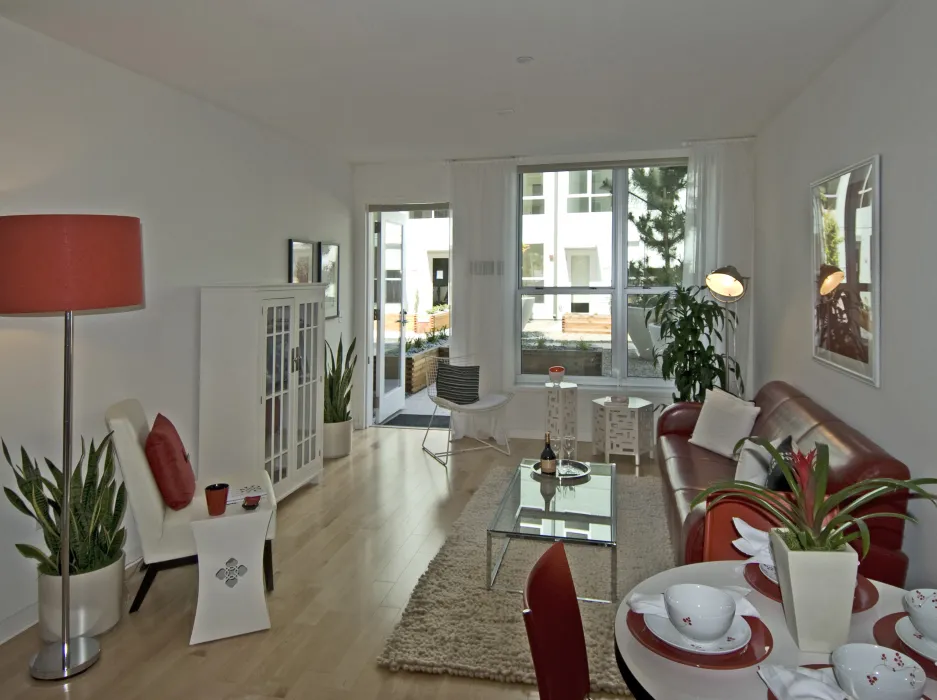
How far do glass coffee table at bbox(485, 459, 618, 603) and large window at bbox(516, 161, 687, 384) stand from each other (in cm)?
241

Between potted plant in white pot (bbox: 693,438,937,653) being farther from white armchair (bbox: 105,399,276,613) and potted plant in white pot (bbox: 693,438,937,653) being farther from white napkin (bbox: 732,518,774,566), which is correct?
white armchair (bbox: 105,399,276,613)

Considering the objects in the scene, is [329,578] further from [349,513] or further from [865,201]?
[865,201]

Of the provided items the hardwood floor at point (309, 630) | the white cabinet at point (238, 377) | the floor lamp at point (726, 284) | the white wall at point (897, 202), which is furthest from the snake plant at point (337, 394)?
the white wall at point (897, 202)

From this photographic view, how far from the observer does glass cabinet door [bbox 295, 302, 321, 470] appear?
4539mm

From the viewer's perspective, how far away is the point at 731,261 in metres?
5.52

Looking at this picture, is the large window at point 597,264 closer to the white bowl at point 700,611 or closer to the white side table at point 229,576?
the white side table at point 229,576

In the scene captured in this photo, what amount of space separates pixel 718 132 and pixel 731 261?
105 centimetres

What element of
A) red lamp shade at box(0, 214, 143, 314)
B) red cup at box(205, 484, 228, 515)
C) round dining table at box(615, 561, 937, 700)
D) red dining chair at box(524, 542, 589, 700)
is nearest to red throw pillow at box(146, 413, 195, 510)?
red cup at box(205, 484, 228, 515)

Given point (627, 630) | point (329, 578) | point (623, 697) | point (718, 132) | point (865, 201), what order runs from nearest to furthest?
point (627, 630), point (623, 697), point (865, 201), point (329, 578), point (718, 132)

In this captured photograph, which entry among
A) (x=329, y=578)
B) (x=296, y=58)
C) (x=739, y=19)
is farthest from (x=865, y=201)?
(x=329, y=578)

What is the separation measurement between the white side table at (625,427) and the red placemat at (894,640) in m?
3.78

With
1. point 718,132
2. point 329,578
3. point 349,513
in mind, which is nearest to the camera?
point 329,578

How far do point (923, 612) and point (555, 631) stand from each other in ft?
2.64

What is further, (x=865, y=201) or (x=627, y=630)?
(x=865, y=201)
